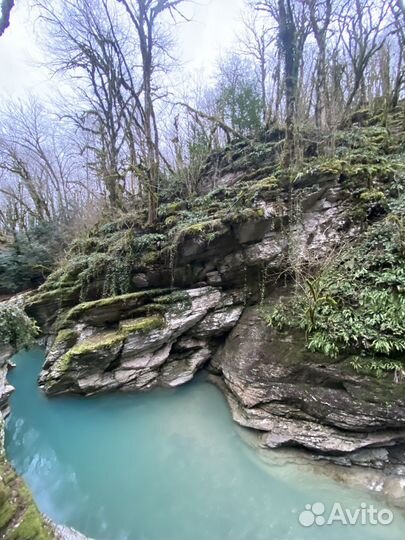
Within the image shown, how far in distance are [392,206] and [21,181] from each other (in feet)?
61.5

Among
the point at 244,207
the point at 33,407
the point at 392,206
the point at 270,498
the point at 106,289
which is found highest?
the point at 244,207

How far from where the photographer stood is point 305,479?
12.6ft

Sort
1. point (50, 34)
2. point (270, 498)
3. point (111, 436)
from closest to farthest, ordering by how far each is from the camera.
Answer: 1. point (270, 498)
2. point (111, 436)
3. point (50, 34)

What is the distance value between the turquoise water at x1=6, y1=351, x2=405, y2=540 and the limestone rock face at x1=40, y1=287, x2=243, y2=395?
37 cm

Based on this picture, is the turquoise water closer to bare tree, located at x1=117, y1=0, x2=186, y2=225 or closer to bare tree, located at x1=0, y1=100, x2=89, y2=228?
bare tree, located at x1=117, y1=0, x2=186, y2=225

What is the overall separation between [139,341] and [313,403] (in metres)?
3.72

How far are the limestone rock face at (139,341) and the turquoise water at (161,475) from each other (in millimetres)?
373

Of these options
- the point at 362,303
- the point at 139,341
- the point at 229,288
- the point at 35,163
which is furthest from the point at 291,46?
the point at 35,163

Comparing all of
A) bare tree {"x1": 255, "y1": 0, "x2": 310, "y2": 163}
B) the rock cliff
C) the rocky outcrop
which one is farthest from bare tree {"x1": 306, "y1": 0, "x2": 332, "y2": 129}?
the rocky outcrop

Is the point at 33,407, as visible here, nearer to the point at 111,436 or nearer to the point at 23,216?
the point at 111,436

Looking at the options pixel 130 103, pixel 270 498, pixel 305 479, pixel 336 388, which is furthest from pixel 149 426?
pixel 130 103

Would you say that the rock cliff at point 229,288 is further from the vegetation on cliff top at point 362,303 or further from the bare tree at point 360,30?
the bare tree at point 360,30

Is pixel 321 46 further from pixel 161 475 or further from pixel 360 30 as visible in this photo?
pixel 161 475

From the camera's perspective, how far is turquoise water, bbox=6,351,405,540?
3363 millimetres
